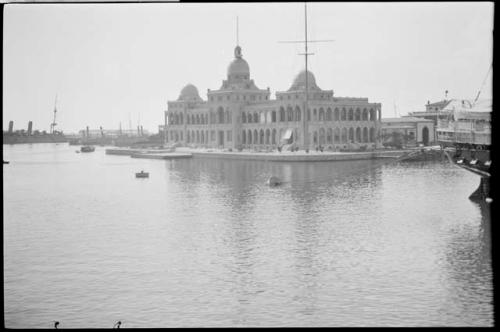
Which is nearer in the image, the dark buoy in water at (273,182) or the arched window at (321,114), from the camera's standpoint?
the dark buoy in water at (273,182)

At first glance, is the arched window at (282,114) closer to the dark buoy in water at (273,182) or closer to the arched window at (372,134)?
the arched window at (372,134)

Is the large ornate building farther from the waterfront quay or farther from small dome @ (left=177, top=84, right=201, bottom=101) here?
the waterfront quay

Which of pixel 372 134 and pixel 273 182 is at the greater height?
pixel 372 134

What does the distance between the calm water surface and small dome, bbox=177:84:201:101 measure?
3123 cm

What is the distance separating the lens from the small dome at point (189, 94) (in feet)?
191

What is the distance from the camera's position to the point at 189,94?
58531mm

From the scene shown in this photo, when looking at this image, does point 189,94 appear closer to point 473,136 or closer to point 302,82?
point 302,82

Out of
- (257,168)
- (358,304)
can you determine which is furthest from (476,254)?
(257,168)

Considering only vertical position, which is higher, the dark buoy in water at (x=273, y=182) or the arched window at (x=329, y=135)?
the arched window at (x=329, y=135)

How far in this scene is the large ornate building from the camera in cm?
4581

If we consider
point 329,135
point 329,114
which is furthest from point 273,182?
point 329,114

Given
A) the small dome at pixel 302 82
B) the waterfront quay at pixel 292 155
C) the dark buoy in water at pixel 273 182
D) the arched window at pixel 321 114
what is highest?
the small dome at pixel 302 82

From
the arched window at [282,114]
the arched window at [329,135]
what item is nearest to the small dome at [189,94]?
the arched window at [282,114]

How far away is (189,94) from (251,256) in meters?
45.4
